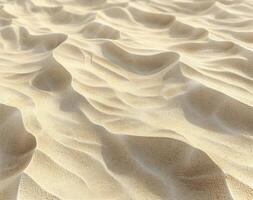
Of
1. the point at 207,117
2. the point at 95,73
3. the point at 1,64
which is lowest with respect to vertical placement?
the point at 1,64

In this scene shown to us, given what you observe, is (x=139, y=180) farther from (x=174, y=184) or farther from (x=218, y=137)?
(x=218, y=137)

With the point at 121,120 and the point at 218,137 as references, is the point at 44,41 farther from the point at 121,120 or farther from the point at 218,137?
the point at 218,137

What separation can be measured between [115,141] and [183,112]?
1.18 ft

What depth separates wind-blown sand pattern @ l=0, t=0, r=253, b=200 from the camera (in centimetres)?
143

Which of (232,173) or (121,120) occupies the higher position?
(232,173)

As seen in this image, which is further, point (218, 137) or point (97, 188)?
point (218, 137)

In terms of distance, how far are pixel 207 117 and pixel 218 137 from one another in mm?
159

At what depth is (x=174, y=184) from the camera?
1432 mm

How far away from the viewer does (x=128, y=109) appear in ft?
6.15

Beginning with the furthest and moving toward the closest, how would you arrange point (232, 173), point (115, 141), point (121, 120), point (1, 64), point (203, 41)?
point (203, 41) < point (1, 64) < point (121, 120) < point (115, 141) < point (232, 173)

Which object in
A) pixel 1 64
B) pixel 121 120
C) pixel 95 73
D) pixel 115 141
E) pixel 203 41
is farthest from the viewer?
pixel 203 41

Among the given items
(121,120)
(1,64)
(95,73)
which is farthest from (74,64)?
(121,120)

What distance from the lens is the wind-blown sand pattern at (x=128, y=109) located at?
143cm

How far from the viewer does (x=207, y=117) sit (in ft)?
5.89
